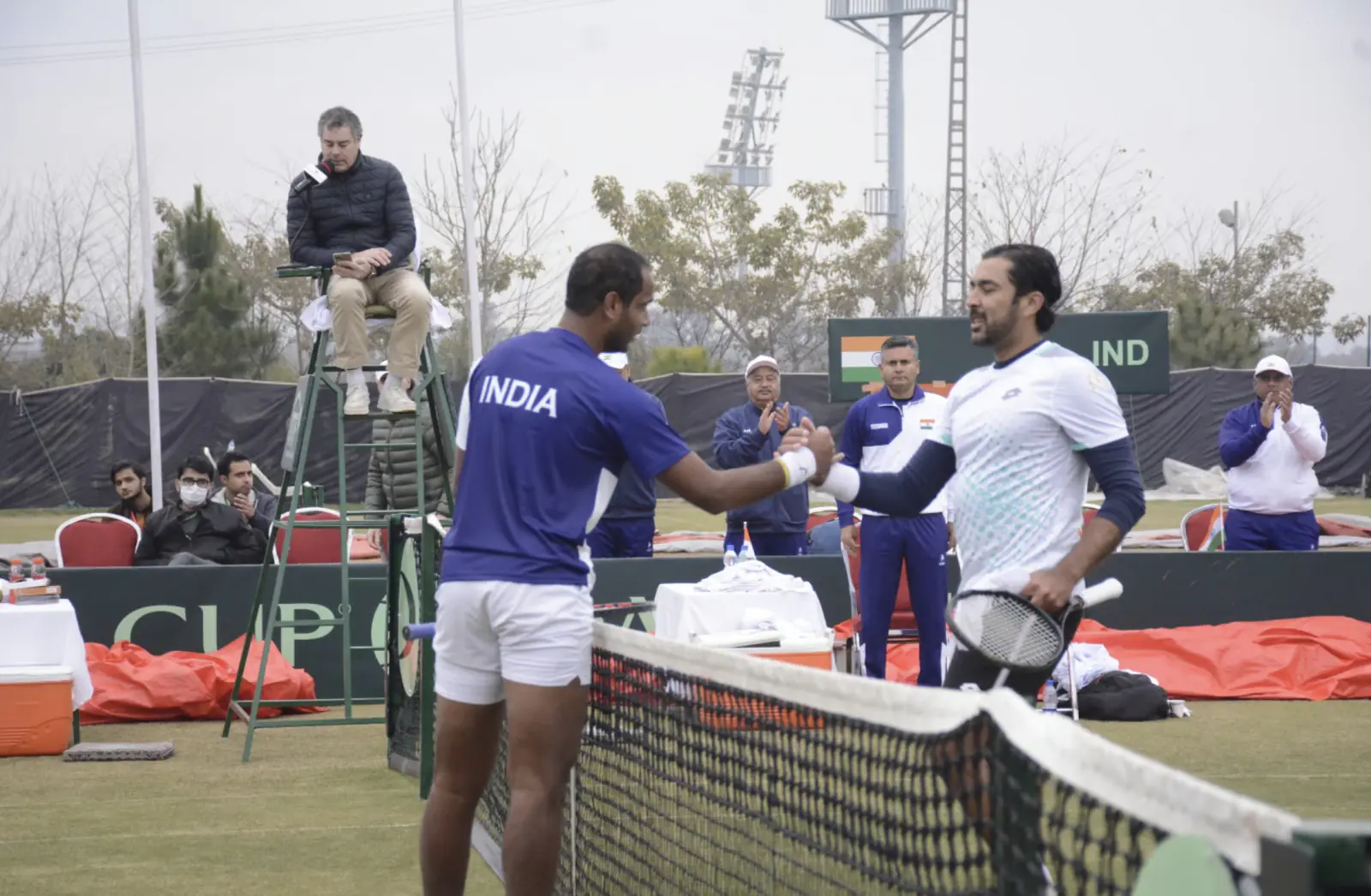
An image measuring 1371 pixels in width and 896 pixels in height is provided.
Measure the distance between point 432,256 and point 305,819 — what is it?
3587cm

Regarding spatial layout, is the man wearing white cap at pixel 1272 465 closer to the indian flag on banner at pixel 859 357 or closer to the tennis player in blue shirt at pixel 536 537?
the indian flag on banner at pixel 859 357

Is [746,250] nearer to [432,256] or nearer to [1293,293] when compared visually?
[432,256]

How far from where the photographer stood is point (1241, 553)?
10.2 m

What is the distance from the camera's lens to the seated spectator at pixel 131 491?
11.1 metres

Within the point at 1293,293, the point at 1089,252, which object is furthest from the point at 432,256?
the point at 1293,293

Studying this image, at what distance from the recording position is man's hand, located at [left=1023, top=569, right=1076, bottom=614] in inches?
151

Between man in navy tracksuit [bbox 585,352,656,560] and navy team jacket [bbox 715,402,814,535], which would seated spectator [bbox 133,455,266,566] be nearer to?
man in navy tracksuit [bbox 585,352,656,560]

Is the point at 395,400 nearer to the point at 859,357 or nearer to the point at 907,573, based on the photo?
the point at 907,573

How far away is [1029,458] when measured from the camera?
4035mm

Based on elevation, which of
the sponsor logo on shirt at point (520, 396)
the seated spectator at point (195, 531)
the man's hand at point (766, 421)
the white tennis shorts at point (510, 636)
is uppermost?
the sponsor logo on shirt at point (520, 396)

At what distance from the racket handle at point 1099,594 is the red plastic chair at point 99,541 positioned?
7.76 m

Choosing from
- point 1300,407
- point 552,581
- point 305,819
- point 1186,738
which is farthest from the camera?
point 1300,407

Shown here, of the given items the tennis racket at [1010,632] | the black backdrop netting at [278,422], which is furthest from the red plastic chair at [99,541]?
the black backdrop netting at [278,422]

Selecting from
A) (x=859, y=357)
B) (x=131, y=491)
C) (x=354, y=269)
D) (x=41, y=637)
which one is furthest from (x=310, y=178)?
(x=859, y=357)
